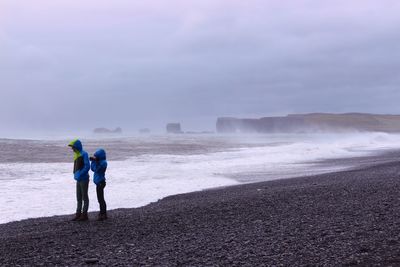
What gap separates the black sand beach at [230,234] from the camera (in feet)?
24.6

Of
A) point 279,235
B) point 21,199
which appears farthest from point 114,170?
point 279,235

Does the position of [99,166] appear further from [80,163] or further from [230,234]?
[230,234]

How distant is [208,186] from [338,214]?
31.3 ft

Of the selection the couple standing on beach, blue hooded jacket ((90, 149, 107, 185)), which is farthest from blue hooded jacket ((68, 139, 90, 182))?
blue hooded jacket ((90, 149, 107, 185))

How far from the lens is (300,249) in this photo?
303 inches

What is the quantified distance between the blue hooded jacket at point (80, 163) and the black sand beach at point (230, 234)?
3.36ft

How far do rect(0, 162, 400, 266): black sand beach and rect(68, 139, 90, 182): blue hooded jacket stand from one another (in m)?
1.02

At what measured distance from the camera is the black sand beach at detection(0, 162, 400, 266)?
7488 mm

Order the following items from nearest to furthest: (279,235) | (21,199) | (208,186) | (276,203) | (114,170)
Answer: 1. (279,235)
2. (276,203)
3. (21,199)
4. (208,186)
5. (114,170)

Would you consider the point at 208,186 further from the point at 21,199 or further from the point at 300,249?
the point at 300,249

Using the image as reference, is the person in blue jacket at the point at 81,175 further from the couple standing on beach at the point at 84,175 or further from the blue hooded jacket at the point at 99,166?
the blue hooded jacket at the point at 99,166

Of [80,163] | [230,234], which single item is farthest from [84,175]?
[230,234]

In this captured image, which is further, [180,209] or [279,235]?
[180,209]

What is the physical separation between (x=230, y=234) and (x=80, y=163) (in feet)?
13.6
